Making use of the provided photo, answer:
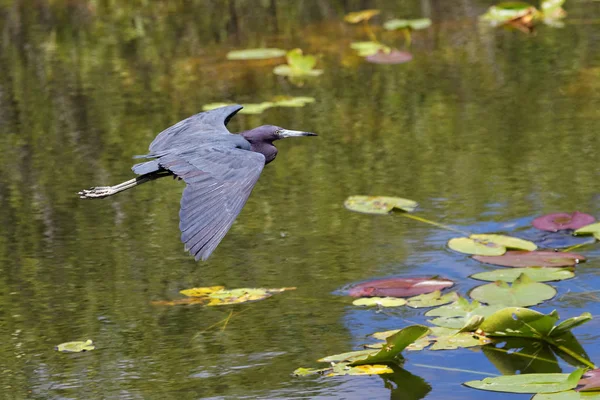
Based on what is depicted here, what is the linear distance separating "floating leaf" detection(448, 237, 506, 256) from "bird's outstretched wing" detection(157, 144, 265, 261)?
1323 mm

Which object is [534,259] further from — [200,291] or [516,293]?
[200,291]

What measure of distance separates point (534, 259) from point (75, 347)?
7.11 feet

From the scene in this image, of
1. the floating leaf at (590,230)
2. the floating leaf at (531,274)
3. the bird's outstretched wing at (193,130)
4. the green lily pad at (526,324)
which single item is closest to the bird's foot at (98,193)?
the bird's outstretched wing at (193,130)

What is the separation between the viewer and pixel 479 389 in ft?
13.4

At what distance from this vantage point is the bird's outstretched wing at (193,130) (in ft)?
16.6

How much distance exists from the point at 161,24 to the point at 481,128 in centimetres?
393

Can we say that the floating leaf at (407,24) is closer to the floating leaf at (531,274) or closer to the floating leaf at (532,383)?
the floating leaf at (531,274)

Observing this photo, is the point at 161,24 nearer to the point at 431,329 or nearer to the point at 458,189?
the point at 458,189

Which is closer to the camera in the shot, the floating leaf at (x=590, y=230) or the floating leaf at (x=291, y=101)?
the floating leaf at (x=590, y=230)

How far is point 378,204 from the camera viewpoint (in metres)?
5.80

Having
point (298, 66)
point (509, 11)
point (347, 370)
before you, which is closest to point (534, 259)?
point (347, 370)

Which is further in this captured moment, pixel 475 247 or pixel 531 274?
pixel 475 247

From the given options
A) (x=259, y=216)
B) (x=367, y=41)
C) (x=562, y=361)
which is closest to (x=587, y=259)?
(x=562, y=361)

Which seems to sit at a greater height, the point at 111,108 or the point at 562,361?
the point at 111,108
